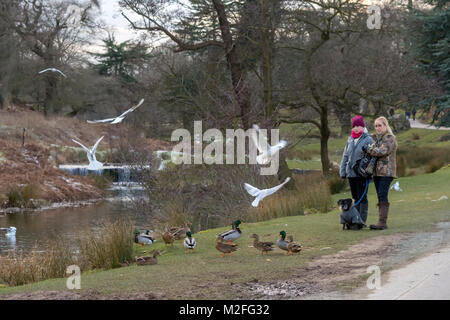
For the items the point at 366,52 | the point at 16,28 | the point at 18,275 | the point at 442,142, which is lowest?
the point at 18,275

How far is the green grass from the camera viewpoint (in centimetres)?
716

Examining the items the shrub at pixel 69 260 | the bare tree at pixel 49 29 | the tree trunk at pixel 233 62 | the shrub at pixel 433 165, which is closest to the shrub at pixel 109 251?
the shrub at pixel 69 260

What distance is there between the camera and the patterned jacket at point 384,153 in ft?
34.8

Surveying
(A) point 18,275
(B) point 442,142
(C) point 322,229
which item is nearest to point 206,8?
(C) point 322,229

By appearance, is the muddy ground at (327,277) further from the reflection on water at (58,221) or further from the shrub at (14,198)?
the shrub at (14,198)

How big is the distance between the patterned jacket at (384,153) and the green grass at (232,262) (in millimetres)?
1079

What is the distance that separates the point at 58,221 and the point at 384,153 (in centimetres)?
1495

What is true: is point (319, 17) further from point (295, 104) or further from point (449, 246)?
point (449, 246)

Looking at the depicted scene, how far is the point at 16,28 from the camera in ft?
154

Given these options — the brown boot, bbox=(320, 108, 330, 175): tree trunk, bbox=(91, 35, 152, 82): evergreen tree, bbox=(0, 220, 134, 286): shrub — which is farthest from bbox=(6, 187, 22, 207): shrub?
bbox=(91, 35, 152, 82): evergreen tree

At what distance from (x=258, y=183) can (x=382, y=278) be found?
11.2m

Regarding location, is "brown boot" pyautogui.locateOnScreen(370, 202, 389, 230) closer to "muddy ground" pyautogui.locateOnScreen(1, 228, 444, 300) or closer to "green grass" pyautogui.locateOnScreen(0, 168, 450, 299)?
"green grass" pyautogui.locateOnScreen(0, 168, 450, 299)
